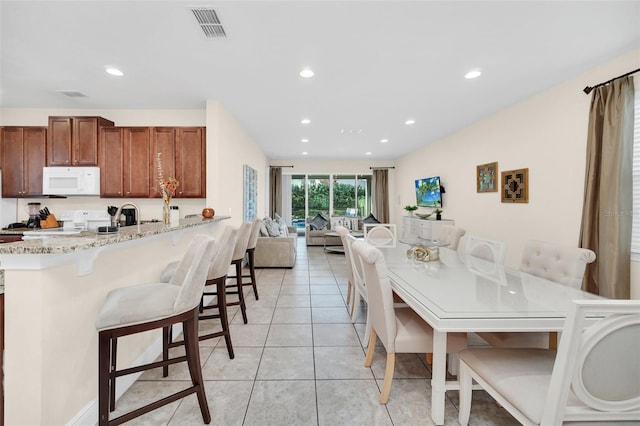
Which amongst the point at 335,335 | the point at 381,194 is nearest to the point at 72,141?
the point at 335,335

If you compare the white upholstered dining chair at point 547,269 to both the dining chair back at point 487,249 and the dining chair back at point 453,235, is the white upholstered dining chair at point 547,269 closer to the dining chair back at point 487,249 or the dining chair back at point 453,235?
the dining chair back at point 487,249

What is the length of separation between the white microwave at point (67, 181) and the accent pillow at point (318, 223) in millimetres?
5217

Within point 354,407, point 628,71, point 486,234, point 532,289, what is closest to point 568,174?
point 628,71

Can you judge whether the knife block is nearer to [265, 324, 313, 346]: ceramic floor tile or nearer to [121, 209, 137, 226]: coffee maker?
[121, 209, 137, 226]: coffee maker

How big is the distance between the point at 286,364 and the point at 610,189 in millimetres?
3404

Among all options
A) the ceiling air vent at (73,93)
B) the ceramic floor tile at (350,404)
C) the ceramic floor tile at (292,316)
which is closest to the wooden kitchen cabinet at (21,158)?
the ceiling air vent at (73,93)

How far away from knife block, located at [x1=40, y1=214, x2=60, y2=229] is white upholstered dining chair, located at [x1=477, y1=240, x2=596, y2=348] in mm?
5370

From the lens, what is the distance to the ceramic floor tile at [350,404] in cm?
161

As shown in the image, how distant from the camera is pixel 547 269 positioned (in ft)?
6.84

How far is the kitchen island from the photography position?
121 centimetres

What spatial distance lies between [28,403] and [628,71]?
4992 mm

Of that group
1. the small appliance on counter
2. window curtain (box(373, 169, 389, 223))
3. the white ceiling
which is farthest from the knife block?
window curtain (box(373, 169, 389, 223))

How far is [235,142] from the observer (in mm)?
4641

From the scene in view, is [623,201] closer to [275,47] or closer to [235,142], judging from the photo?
[275,47]
